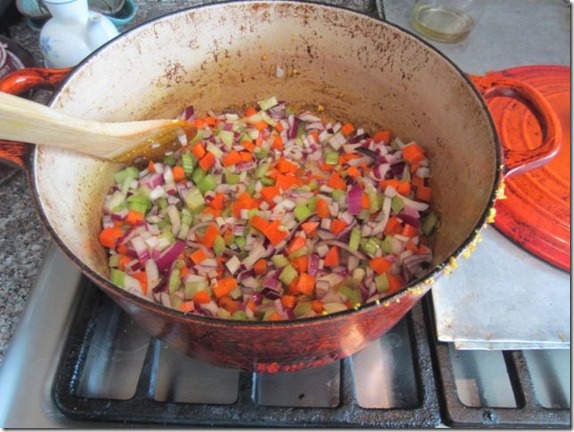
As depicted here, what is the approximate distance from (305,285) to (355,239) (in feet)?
0.52

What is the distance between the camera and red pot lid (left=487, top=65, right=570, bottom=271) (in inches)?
36.8

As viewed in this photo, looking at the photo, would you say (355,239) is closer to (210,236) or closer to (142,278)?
(210,236)

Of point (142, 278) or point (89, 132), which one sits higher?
point (89, 132)

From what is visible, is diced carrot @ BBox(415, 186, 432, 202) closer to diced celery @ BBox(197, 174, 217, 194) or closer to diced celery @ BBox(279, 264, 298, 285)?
diced celery @ BBox(279, 264, 298, 285)

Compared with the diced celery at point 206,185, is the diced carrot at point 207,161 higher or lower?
higher

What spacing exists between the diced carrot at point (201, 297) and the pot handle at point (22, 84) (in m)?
0.35

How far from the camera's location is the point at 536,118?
0.79 meters

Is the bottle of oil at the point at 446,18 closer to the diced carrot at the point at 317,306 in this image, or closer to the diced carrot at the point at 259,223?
the diced carrot at the point at 259,223

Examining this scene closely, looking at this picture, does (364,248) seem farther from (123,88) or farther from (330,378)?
(123,88)

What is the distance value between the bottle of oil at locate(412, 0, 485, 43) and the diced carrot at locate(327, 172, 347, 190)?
57 cm

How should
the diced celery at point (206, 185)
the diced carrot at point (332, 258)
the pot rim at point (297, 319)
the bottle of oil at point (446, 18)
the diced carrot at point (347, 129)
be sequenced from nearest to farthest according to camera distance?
the pot rim at point (297, 319) → the diced carrot at point (332, 258) → the diced celery at point (206, 185) → the diced carrot at point (347, 129) → the bottle of oil at point (446, 18)

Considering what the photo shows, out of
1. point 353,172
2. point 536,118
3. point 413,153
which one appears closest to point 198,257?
point 353,172

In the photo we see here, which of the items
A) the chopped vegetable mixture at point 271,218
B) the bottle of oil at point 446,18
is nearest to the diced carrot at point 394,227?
the chopped vegetable mixture at point 271,218

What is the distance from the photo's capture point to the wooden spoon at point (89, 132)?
68 cm
